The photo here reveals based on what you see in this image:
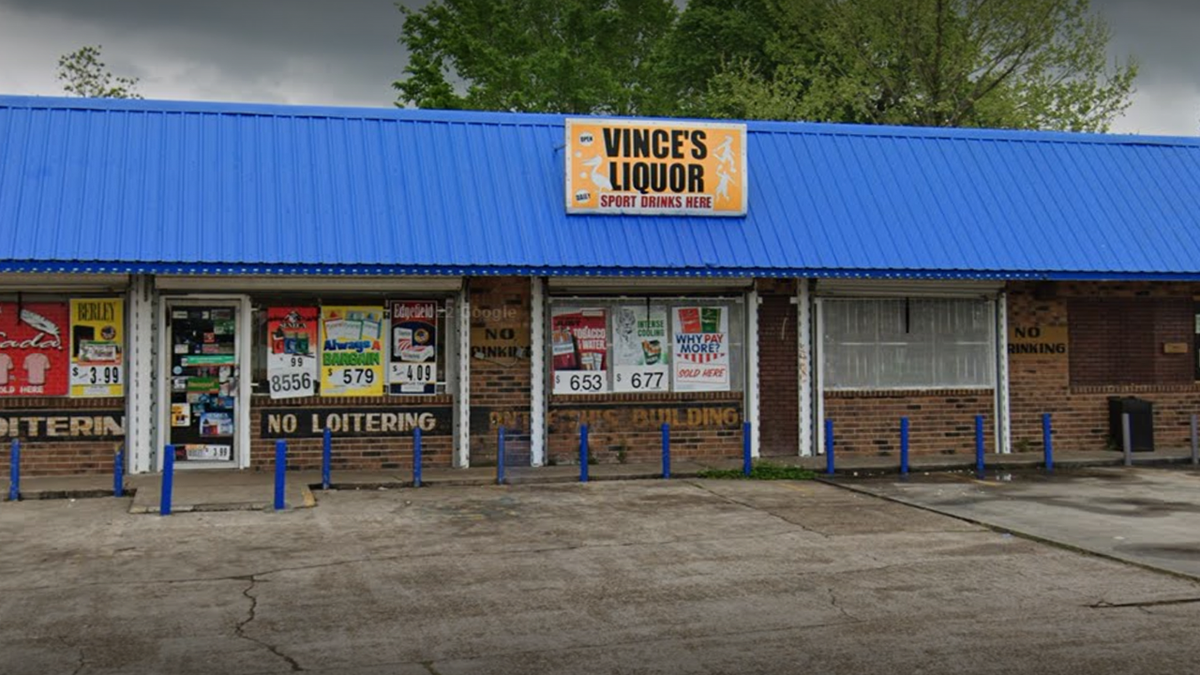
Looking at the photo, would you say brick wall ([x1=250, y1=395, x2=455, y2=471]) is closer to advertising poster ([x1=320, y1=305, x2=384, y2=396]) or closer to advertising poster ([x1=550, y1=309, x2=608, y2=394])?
advertising poster ([x1=320, y1=305, x2=384, y2=396])

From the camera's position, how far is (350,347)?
54.0ft

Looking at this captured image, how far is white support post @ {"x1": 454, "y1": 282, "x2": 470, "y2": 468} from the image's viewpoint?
16.6 meters

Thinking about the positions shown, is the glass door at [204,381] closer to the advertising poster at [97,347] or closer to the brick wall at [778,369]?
the advertising poster at [97,347]

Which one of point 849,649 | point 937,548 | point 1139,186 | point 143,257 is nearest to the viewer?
point 849,649

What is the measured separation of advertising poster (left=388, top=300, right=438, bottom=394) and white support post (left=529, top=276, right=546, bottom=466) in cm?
138

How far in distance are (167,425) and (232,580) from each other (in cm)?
691

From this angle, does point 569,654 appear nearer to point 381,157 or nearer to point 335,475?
point 335,475

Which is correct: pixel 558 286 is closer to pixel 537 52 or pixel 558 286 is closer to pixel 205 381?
pixel 205 381

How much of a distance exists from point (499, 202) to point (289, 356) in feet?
12.0

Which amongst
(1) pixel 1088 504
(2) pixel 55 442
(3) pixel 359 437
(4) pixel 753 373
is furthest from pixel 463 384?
(1) pixel 1088 504

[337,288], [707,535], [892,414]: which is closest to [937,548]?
[707,535]

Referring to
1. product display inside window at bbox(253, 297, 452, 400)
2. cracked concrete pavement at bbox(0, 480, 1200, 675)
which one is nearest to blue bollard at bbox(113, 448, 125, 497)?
cracked concrete pavement at bbox(0, 480, 1200, 675)

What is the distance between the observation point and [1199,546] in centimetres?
1102

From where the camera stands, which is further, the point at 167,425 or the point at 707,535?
the point at 167,425
